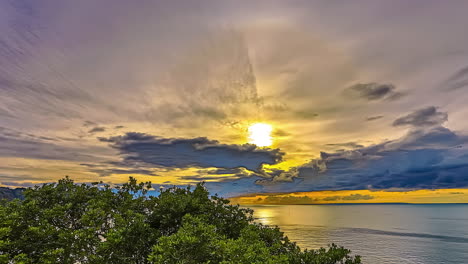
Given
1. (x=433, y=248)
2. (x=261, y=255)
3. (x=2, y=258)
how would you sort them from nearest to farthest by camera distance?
1. (x=2, y=258)
2. (x=261, y=255)
3. (x=433, y=248)

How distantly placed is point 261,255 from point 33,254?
55.2ft

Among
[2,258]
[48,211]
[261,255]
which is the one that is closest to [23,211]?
[48,211]

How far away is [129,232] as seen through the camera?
2044 centimetres

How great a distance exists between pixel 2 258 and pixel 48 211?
5342mm

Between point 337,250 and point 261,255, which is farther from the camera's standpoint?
point 337,250

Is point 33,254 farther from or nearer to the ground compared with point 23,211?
nearer to the ground

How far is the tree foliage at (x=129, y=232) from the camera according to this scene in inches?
658

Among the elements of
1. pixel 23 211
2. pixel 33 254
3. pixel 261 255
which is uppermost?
pixel 23 211

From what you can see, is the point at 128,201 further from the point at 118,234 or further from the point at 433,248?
the point at 433,248

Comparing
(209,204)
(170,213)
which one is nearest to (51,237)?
(170,213)

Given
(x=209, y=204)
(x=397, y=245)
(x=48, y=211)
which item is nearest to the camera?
(x=48, y=211)

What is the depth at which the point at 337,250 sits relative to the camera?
2108 cm

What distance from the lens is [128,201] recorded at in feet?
85.3

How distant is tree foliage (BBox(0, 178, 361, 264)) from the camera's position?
1672cm
